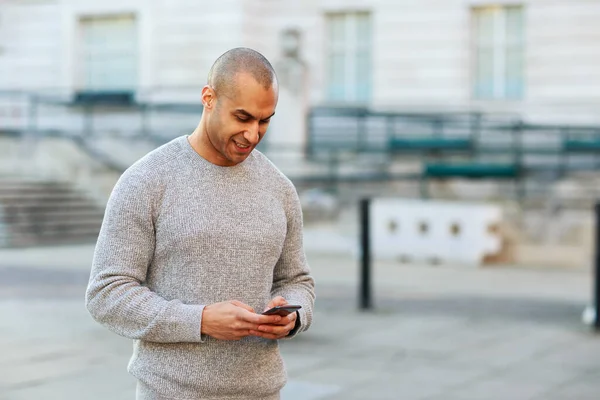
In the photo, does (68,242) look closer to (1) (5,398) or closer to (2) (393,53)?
(2) (393,53)

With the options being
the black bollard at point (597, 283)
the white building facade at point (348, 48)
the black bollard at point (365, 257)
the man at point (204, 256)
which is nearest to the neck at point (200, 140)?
the man at point (204, 256)

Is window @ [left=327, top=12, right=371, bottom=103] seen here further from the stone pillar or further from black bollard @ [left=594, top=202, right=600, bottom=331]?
black bollard @ [left=594, top=202, right=600, bottom=331]

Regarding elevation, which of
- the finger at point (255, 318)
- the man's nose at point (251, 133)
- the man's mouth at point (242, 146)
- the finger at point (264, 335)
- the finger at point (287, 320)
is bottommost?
the finger at point (264, 335)

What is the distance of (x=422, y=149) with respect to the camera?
69.7 feet

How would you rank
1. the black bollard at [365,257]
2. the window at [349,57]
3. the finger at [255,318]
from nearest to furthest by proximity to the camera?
the finger at [255,318]
the black bollard at [365,257]
the window at [349,57]

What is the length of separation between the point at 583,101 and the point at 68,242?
11282mm

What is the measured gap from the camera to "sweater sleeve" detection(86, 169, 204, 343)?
2641 millimetres

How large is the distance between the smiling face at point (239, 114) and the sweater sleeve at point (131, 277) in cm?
21

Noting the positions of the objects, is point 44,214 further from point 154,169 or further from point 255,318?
point 255,318

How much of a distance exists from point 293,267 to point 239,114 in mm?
547

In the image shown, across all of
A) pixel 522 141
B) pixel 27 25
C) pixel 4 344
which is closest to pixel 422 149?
pixel 522 141

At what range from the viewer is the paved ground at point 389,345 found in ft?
22.1

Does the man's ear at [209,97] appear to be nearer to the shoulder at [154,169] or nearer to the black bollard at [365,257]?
the shoulder at [154,169]

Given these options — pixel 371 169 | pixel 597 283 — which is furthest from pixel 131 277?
pixel 371 169
